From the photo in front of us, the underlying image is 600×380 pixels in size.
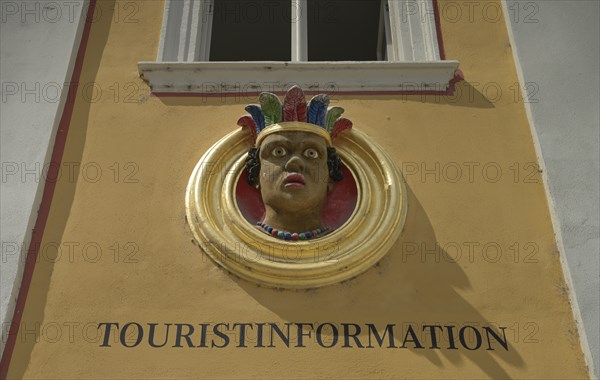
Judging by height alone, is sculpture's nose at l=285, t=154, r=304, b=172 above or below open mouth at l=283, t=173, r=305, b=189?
above

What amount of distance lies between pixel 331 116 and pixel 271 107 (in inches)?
18.5

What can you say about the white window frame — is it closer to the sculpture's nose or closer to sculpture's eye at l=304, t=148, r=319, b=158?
sculpture's eye at l=304, t=148, r=319, b=158

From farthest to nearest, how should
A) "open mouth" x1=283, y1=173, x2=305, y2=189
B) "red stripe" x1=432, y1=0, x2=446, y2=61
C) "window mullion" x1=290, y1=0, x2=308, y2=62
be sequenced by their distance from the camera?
1. "window mullion" x1=290, y1=0, x2=308, y2=62
2. "red stripe" x1=432, y1=0, x2=446, y2=61
3. "open mouth" x1=283, y1=173, x2=305, y2=189

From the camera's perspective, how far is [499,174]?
6.79 m

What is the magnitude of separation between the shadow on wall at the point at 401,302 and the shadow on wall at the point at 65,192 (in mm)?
1355

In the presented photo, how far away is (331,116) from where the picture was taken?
678cm

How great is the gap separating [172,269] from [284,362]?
3.57 feet

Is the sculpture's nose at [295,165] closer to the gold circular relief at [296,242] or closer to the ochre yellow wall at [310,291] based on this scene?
the gold circular relief at [296,242]

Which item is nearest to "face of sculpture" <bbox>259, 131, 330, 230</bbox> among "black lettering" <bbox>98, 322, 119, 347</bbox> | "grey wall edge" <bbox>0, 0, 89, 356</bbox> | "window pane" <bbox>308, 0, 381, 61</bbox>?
"black lettering" <bbox>98, 322, 119, 347</bbox>

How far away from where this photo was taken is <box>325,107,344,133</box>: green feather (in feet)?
22.2


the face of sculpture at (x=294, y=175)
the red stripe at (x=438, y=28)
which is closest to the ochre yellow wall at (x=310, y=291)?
the red stripe at (x=438, y=28)

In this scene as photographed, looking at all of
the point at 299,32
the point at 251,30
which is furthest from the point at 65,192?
the point at 251,30

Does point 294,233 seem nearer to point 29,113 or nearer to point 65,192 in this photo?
point 65,192

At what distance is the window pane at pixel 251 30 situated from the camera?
1030 centimetres
